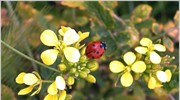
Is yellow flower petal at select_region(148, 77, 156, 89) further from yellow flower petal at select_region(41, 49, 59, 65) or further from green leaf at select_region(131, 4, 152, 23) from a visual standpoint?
green leaf at select_region(131, 4, 152, 23)

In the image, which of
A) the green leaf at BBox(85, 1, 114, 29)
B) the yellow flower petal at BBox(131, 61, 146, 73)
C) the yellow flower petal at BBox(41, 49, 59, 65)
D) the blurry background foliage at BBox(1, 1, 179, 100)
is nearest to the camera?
the yellow flower petal at BBox(41, 49, 59, 65)

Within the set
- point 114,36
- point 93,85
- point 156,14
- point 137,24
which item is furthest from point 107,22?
point 156,14

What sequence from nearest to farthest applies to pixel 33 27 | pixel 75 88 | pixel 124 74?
→ pixel 124 74 → pixel 33 27 → pixel 75 88

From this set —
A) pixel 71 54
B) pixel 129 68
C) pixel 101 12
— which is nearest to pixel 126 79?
pixel 129 68

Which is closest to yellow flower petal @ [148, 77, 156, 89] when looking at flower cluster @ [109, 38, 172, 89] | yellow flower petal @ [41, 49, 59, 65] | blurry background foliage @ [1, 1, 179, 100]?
flower cluster @ [109, 38, 172, 89]

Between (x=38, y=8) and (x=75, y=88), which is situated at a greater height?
(x=38, y=8)

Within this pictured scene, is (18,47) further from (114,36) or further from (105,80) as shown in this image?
(105,80)
